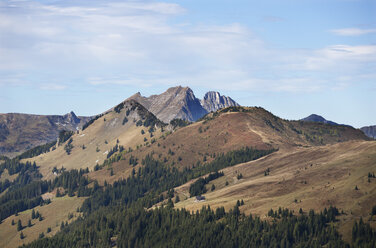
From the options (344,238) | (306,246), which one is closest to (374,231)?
(344,238)

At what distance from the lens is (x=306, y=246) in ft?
656

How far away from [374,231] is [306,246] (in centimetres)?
2760

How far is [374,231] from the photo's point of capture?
194625mm

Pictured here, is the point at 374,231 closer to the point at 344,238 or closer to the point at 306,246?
the point at 344,238

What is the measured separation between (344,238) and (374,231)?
12.1 m

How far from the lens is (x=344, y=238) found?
196 m

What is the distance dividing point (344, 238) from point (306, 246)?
51.0ft
